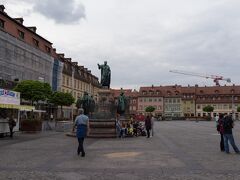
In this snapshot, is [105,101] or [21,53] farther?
[21,53]

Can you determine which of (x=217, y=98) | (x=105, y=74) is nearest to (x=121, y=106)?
(x=105, y=74)

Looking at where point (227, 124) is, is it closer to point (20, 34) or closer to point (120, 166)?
point (120, 166)

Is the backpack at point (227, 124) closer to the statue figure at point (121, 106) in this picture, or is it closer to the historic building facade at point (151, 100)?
the statue figure at point (121, 106)

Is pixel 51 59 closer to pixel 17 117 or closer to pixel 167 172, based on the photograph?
pixel 17 117

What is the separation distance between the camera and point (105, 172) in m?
9.64

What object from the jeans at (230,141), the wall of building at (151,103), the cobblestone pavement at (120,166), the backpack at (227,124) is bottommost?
the cobblestone pavement at (120,166)

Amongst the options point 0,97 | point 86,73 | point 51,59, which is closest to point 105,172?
point 0,97

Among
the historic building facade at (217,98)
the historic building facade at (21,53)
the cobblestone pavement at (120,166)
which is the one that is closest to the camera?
the cobblestone pavement at (120,166)

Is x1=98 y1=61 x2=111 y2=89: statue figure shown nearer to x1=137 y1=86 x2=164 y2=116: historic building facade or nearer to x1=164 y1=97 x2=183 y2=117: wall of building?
x1=137 y1=86 x2=164 y2=116: historic building facade

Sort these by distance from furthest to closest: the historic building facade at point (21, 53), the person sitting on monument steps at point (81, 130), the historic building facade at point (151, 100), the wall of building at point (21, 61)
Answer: the historic building facade at point (151, 100) → the historic building facade at point (21, 53) → the wall of building at point (21, 61) → the person sitting on monument steps at point (81, 130)

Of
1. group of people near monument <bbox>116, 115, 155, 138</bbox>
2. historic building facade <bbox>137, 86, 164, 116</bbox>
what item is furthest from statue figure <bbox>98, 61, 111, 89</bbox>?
historic building facade <bbox>137, 86, 164, 116</bbox>

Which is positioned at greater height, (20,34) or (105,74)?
(20,34)

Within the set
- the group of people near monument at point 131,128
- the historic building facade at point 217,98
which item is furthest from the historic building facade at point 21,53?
the historic building facade at point 217,98

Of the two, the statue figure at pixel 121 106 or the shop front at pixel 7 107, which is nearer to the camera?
the shop front at pixel 7 107
